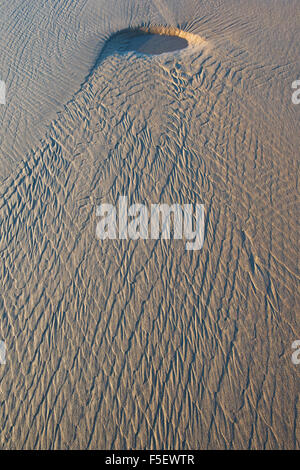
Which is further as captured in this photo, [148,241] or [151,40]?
[151,40]

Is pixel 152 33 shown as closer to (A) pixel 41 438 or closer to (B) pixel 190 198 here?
(B) pixel 190 198

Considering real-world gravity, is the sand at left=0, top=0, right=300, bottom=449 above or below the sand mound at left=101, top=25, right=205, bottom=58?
below

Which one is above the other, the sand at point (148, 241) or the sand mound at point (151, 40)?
the sand mound at point (151, 40)

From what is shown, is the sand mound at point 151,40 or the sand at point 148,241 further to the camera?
the sand mound at point 151,40

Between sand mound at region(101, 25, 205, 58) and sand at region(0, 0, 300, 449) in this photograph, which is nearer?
sand at region(0, 0, 300, 449)

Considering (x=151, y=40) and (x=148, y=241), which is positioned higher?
(x=151, y=40)
